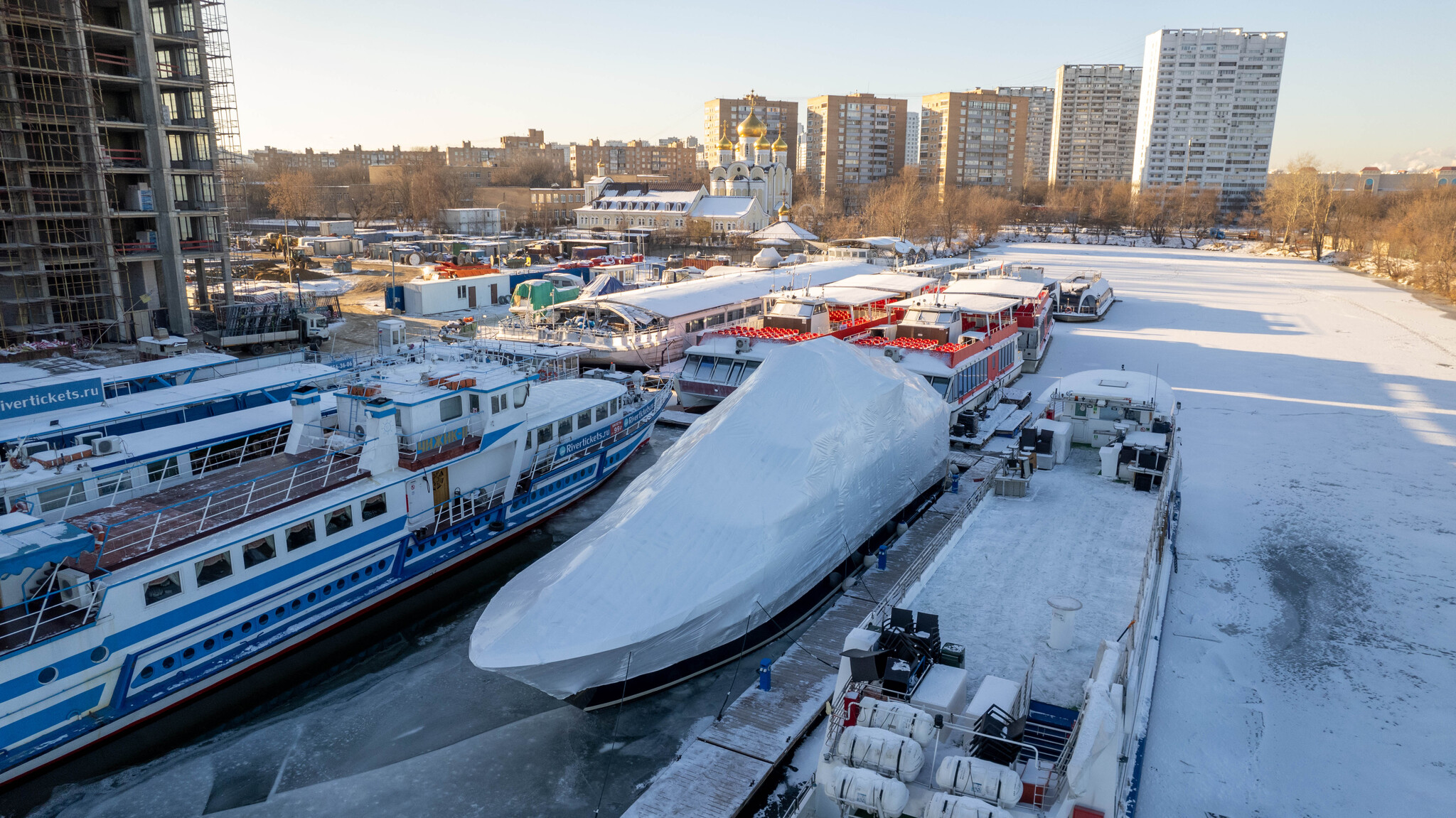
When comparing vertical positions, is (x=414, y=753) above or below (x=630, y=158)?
below

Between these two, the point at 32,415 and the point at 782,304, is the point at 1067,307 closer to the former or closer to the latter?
the point at 782,304

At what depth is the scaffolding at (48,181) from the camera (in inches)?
1088

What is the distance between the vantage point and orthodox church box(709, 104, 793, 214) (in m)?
96.6

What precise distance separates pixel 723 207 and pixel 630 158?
346 ft

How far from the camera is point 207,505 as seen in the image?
13078mm

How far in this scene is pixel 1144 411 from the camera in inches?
722

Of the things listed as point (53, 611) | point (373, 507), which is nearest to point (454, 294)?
point (373, 507)

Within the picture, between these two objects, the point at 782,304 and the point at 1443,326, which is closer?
the point at 782,304

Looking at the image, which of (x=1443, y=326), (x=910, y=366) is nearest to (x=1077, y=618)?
(x=910, y=366)

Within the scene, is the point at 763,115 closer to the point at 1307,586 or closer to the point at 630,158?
the point at 630,158

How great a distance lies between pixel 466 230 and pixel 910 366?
76091mm

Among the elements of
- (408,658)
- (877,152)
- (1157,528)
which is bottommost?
(408,658)

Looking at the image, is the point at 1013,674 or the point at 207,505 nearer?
the point at 1013,674

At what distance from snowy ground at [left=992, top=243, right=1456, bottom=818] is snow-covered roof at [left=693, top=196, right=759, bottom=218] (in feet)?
182
